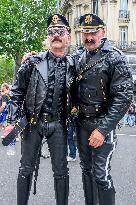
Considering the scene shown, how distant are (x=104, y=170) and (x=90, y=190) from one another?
50 cm

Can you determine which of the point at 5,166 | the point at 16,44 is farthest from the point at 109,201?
the point at 16,44

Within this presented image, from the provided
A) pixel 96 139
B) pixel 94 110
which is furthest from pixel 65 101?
pixel 96 139

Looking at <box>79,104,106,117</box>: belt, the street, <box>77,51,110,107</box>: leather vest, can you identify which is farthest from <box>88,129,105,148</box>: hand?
the street

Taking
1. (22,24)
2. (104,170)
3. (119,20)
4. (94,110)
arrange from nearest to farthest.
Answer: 1. (104,170)
2. (94,110)
3. (22,24)
4. (119,20)

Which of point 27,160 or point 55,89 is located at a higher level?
point 55,89

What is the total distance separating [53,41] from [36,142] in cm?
101

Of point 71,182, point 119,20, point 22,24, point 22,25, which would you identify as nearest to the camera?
point 71,182

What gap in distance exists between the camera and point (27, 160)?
4703 mm

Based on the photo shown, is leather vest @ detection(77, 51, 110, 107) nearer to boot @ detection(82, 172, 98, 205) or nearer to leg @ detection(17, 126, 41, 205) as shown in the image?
leg @ detection(17, 126, 41, 205)

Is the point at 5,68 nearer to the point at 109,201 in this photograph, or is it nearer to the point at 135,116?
the point at 135,116

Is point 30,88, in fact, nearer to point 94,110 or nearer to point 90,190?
point 94,110

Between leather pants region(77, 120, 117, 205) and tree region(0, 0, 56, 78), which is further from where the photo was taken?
tree region(0, 0, 56, 78)

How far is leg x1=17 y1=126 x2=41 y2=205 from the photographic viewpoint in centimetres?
469

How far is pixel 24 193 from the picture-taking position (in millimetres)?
4746
